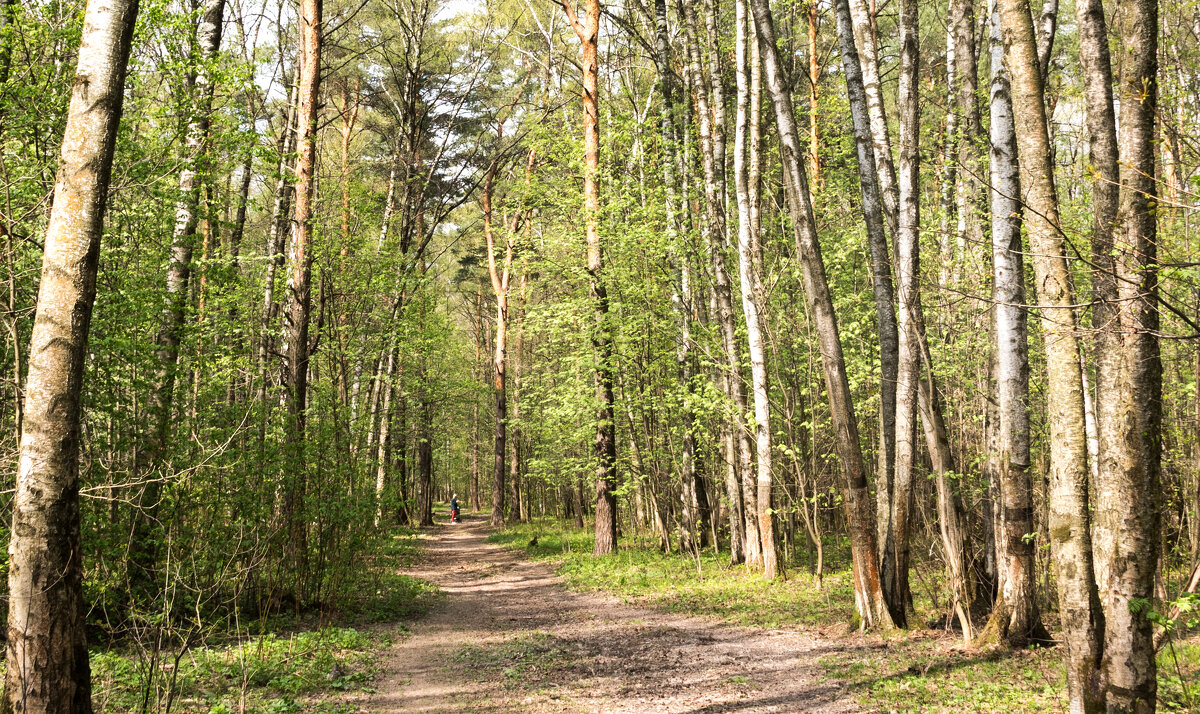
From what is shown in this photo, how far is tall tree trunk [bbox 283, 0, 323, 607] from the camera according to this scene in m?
8.03

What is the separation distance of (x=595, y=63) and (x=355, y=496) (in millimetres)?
9947

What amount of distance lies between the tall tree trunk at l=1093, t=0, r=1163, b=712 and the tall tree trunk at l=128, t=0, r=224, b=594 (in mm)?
6861

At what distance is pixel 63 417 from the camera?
12.3 ft

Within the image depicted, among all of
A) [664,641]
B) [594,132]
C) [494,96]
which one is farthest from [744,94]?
[494,96]

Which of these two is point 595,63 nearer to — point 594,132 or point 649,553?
point 594,132

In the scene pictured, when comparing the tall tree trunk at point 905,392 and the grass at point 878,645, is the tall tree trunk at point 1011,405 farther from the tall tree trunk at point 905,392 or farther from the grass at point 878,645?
the tall tree trunk at point 905,392

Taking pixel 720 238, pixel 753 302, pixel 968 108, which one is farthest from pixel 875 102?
pixel 720 238

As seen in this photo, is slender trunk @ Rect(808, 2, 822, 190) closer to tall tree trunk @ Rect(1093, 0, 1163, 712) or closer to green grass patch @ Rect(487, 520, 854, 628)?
green grass patch @ Rect(487, 520, 854, 628)

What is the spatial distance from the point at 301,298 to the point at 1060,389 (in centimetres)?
795

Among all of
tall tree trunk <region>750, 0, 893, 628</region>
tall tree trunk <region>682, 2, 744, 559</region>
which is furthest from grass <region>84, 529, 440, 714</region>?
tall tree trunk <region>682, 2, 744, 559</region>

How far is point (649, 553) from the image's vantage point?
14.3 metres

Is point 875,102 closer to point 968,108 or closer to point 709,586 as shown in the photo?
point 968,108

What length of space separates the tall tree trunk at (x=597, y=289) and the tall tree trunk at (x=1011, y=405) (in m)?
8.16

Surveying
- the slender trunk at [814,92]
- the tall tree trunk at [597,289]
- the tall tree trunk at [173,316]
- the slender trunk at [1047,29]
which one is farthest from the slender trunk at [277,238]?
the slender trunk at [814,92]
